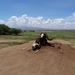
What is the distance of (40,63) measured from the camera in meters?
7.38

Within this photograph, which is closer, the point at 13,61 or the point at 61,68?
the point at 61,68

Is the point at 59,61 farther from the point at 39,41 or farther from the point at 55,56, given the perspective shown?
the point at 39,41

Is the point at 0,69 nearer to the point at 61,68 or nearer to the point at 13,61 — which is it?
the point at 13,61

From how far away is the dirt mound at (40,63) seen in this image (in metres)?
6.86

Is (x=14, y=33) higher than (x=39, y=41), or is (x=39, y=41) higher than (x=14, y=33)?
(x=39, y=41)

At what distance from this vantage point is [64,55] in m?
8.08

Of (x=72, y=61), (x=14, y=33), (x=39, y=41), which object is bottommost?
(x=14, y=33)

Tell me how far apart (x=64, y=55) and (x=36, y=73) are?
2071 millimetres

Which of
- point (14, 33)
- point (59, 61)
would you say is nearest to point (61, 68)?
point (59, 61)

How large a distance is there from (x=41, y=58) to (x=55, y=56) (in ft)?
2.32

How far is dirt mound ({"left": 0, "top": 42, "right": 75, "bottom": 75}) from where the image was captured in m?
6.86

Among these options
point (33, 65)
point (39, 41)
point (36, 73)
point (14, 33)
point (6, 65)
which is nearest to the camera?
point (36, 73)

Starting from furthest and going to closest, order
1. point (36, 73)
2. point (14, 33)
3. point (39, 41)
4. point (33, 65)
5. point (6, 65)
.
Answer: point (14, 33), point (39, 41), point (6, 65), point (33, 65), point (36, 73)

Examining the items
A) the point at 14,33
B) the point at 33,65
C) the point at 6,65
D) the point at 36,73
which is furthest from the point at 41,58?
the point at 14,33
